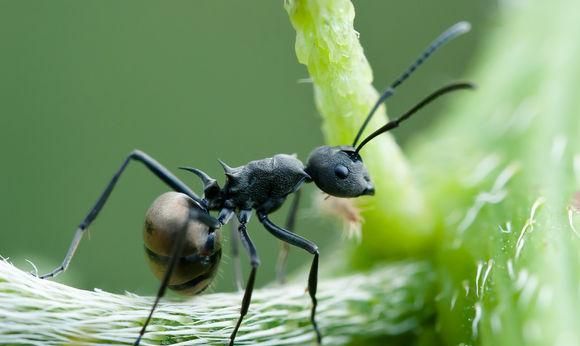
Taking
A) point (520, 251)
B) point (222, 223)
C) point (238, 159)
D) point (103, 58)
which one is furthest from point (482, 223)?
point (103, 58)

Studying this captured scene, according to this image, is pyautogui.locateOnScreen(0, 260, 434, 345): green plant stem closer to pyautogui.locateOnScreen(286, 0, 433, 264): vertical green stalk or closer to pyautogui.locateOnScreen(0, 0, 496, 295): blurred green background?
pyautogui.locateOnScreen(286, 0, 433, 264): vertical green stalk

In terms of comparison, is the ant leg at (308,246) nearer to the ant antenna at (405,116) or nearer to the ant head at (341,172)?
the ant head at (341,172)

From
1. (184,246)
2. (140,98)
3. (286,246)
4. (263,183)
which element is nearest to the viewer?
(184,246)

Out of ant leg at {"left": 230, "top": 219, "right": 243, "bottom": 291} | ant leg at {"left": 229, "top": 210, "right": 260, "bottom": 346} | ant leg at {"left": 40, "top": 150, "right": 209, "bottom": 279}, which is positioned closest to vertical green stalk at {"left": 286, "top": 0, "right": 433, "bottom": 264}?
ant leg at {"left": 229, "top": 210, "right": 260, "bottom": 346}

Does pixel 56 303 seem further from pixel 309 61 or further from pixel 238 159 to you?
pixel 238 159

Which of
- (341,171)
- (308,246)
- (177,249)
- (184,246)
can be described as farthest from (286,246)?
(177,249)

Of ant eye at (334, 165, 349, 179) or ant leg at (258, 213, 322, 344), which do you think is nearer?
ant leg at (258, 213, 322, 344)

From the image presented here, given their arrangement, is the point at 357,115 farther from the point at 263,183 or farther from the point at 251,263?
the point at 263,183

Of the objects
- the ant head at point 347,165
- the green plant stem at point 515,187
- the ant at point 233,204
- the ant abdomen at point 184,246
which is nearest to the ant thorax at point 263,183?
the ant at point 233,204
